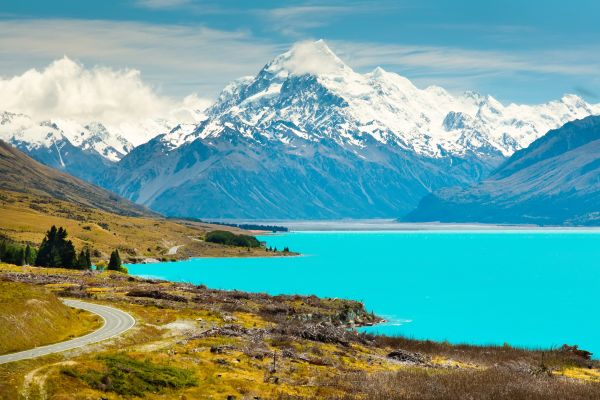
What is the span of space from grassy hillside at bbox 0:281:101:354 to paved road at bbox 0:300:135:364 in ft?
3.17

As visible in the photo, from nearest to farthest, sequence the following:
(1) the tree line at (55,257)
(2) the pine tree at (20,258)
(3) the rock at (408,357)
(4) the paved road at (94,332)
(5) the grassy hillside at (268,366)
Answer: (5) the grassy hillside at (268,366) < (4) the paved road at (94,332) < (3) the rock at (408,357) < (2) the pine tree at (20,258) < (1) the tree line at (55,257)

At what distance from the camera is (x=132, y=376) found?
141 ft

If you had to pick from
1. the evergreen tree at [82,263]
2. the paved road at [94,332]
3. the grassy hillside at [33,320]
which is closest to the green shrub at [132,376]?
the paved road at [94,332]

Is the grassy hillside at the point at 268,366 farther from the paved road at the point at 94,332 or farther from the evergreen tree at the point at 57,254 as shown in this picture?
the evergreen tree at the point at 57,254

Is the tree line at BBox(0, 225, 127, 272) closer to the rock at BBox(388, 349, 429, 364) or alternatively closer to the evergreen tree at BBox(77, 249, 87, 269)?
the evergreen tree at BBox(77, 249, 87, 269)

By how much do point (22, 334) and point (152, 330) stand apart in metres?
13.6

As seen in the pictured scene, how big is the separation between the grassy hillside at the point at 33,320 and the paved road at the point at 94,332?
3.17 feet

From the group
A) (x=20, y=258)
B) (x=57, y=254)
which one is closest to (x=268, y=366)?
(x=57, y=254)

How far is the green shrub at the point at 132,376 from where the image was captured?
136 ft

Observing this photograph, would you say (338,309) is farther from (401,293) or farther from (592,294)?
(592,294)

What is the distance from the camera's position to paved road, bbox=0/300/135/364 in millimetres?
45537

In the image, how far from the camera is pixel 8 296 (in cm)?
5400

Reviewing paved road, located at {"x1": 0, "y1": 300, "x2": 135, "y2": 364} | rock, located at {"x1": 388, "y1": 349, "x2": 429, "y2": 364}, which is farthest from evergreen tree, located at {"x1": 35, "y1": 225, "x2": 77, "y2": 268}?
rock, located at {"x1": 388, "y1": 349, "x2": 429, "y2": 364}

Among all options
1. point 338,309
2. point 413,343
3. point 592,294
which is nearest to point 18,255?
point 338,309
